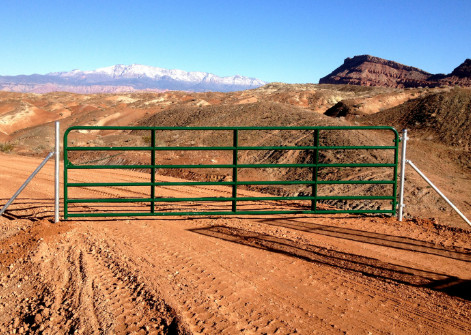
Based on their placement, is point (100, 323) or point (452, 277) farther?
point (452, 277)

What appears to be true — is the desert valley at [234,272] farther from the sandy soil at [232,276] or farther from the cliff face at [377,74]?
the cliff face at [377,74]

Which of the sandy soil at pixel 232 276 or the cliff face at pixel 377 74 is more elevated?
the cliff face at pixel 377 74

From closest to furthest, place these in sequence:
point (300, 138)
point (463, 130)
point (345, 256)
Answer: point (345, 256)
point (300, 138)
point (463, 130)

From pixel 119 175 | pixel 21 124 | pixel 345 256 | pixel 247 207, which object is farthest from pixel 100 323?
pixel 21 124

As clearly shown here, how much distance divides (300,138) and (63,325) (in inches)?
642

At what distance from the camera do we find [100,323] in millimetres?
4418

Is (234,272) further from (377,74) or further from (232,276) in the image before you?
(377,74)

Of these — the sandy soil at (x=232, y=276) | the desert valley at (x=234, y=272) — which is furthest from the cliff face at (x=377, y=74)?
the sandy soil at (x=232, y=276)

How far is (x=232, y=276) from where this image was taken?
5562 millimetres

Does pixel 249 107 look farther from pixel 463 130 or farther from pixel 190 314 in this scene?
pixel 190 314

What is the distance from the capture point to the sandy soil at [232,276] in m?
4.48

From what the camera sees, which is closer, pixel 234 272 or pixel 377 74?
pixel 234 272

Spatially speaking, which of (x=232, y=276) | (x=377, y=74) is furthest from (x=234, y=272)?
(x=377, y=74)

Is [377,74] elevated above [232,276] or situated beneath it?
elevated above
